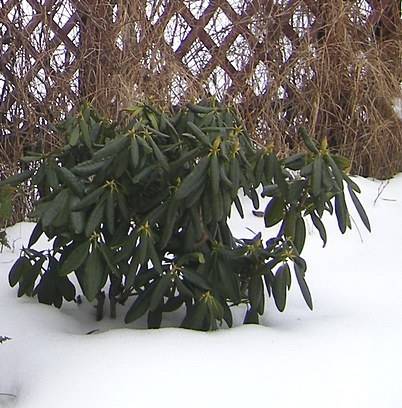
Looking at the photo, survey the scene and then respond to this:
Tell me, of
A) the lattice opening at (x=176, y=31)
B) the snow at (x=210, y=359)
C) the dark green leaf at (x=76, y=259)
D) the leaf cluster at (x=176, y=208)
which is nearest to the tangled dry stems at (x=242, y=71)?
the lattice opening at (x=176, y=31)

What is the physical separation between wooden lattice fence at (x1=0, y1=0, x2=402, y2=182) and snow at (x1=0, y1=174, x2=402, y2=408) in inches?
52.7

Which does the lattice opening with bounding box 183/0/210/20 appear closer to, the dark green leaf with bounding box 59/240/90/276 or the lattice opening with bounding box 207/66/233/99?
the lattice opening with bounding box 207/66/233/99

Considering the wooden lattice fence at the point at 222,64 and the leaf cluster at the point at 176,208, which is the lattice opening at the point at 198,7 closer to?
the wooden lattice fence at the point at 222,64

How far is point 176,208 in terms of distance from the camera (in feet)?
7.07

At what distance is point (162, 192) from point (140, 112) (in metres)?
0.28

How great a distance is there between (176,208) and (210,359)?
1.47ft

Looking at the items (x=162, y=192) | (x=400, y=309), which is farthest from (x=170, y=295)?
(x=400, y=309)

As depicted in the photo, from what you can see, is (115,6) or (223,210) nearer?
(223,210)

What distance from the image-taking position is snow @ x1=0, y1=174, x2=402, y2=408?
1888 millimetres

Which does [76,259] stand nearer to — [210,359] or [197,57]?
[210,359]

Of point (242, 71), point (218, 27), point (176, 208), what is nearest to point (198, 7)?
point (218, 27)

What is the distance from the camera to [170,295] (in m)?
2.30

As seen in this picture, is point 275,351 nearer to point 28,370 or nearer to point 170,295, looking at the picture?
point 170,295

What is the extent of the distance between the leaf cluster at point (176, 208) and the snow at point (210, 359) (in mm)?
119
